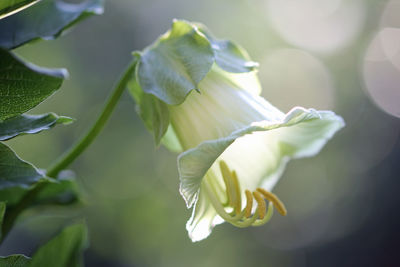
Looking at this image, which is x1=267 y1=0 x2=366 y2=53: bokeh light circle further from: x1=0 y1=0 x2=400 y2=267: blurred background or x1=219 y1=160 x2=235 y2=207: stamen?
x1=219 y1=160 x2=235 y2=207: stamen

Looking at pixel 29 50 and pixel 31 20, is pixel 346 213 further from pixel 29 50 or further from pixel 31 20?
pixel 31 20

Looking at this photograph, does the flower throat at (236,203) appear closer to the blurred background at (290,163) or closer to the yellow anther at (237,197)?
the yellow anther at (237,197)

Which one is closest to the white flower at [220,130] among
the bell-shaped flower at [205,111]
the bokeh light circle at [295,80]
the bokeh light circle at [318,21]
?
the bell-shaped flower at [205,111]

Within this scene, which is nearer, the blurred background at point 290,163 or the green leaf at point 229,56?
the green leaf at point 229,56

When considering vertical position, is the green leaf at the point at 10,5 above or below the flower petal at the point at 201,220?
above

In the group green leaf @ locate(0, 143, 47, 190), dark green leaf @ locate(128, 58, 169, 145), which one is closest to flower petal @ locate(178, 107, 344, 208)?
dark green leaf @ locate(128, 58, 169, 145)

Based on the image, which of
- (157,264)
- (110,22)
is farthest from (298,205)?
(110,22)

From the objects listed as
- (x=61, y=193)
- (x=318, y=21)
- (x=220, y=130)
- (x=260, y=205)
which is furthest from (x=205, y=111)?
(x=318, y=21)

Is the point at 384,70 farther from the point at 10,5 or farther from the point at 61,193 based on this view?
the point at 10,5
